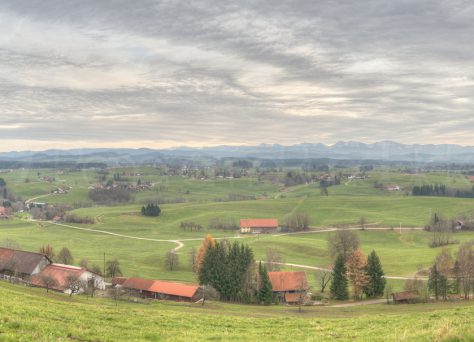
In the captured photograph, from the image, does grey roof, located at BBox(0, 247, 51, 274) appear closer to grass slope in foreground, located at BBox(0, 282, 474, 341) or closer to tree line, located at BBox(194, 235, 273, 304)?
tree line, located at BBox(194, 235, 273, 304)

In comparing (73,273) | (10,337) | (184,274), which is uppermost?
(10,337)

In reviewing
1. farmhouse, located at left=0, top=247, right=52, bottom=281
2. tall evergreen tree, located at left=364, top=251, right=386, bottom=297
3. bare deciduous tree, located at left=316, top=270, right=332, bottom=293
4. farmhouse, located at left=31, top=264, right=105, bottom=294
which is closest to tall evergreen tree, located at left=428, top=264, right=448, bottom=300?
tall evergreen tree, located at left=364, top=251, right=386, bottom=297

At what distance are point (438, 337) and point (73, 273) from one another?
2592 inches

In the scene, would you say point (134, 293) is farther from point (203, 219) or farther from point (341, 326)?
point (203, 219)

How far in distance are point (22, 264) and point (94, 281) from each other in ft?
51.2

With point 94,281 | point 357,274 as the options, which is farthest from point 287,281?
point 94,281

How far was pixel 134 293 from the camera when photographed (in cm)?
7069

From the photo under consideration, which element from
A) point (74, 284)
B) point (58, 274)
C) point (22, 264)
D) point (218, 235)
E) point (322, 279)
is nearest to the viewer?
point (74, 284)

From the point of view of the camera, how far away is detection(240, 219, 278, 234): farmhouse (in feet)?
541

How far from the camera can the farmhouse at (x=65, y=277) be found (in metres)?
65.3

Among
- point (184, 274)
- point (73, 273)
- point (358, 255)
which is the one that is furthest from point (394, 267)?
point (73, 273)

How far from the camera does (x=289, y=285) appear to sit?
7562 centimetres

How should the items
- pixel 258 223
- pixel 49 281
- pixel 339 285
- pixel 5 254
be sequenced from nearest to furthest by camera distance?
pixel 49 281 < pixel 339 285 < pixel 5 254 < pixel 258 223

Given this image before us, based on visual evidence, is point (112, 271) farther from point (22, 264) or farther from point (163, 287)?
point (163, 287)
